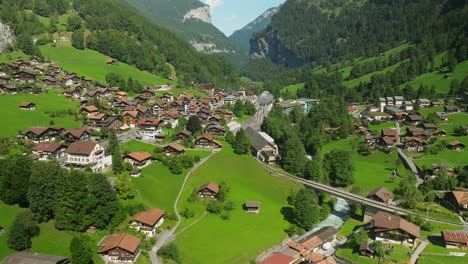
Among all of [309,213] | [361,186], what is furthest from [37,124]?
[361,186]

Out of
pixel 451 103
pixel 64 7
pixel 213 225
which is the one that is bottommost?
pixel 213 225

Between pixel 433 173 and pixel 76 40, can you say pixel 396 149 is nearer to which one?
pixel 433 173

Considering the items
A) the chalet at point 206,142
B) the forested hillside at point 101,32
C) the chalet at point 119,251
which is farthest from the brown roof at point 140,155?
the forested hillside at point 101,32

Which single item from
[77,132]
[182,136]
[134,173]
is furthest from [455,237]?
[77,132]

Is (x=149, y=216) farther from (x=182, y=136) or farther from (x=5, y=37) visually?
(x=5, y=37)

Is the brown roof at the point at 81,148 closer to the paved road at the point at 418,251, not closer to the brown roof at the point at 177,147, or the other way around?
the brown roof at the point at 177,147

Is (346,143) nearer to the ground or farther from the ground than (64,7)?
nearer to the ground

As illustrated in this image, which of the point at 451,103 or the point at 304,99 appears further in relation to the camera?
the point at 304,99
